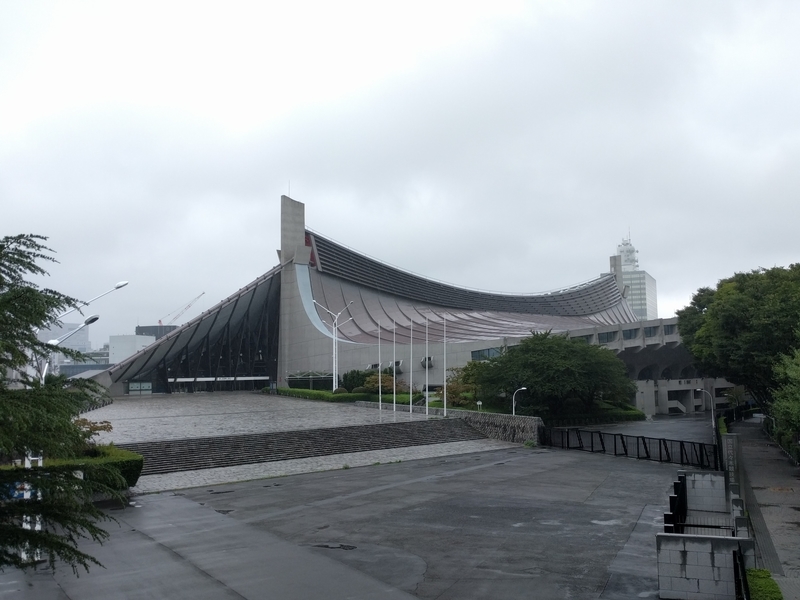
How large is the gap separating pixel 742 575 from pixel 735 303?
22499 millimetres

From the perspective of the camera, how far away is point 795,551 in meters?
12.2

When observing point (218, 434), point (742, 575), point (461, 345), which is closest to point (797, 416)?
point (742, 575)

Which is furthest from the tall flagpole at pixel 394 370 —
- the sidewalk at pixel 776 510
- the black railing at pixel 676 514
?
the black railing at pixel 676 514

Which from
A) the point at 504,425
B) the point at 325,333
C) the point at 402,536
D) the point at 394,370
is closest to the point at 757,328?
the point at 504,425

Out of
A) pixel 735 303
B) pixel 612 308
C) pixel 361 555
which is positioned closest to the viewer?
pixel 361 555

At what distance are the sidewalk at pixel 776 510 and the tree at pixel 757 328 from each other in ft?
10.5

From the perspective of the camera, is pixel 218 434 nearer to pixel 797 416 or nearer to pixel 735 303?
pixel 797 416

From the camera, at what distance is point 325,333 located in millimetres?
51375

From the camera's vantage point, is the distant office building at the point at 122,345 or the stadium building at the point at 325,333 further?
the distant office building at the point at 122,345

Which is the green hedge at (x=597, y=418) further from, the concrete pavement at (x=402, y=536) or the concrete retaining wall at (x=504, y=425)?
the concrete pavement at (x=402, y=536)

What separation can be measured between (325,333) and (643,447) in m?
29.4

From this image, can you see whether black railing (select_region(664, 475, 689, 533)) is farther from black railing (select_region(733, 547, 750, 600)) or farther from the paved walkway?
the paved walkway

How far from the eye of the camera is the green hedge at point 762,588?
26.9ft

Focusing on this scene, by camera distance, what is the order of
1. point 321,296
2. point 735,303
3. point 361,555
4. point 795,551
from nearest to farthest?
1. point 361,555
2. point 795,551
3. point 735,303
4. point 321,296
